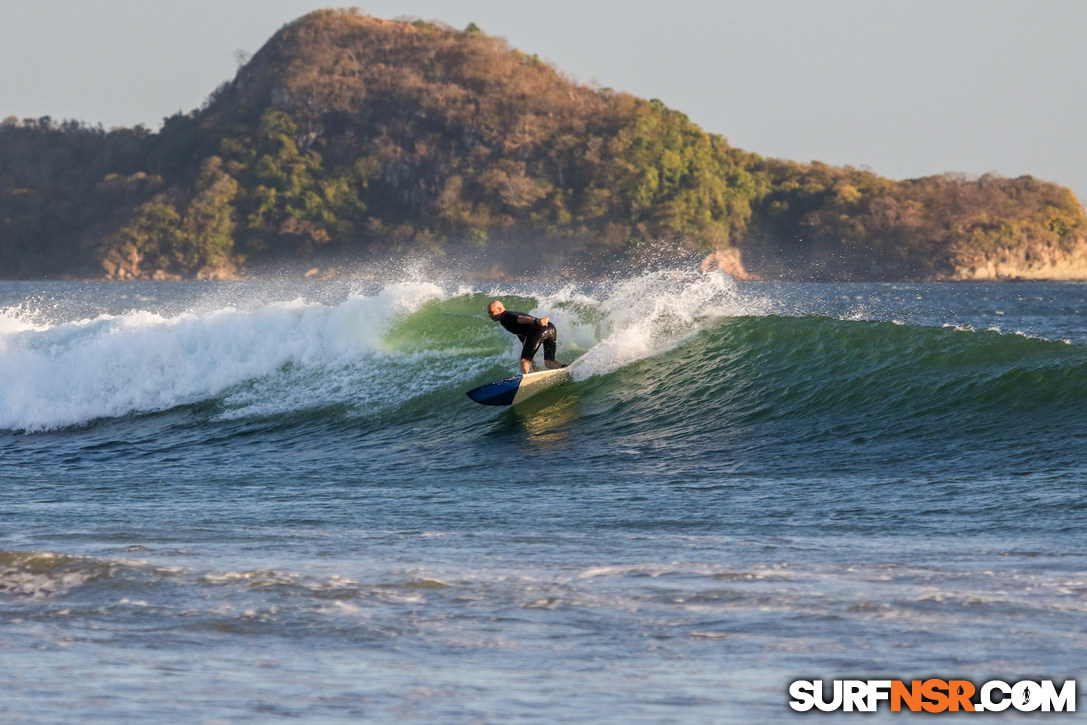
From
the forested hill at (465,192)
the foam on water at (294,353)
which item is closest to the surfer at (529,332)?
the foam on water at (294,353)

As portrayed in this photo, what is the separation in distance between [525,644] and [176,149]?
155 m

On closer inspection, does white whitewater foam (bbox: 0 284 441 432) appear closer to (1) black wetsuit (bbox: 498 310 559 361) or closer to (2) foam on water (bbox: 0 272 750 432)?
(2) foam on water (bbox: 0 272 750 432)

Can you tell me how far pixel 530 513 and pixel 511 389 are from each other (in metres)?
4.78

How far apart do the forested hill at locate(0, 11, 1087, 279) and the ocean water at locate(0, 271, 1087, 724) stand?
11437cm

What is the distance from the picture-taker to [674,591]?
266 inches

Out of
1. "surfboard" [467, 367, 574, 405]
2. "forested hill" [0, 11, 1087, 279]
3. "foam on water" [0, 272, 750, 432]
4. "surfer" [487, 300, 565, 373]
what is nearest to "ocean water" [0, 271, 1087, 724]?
"foam on water" [0, 272, 750, 432]

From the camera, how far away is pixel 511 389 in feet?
46.7

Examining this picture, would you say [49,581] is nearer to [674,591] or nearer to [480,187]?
[674,591]

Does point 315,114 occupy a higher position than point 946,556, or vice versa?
point 315,114

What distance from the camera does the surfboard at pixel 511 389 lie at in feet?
46.7

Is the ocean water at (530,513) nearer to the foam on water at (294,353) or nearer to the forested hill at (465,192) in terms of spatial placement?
the foam on water at (294,353)

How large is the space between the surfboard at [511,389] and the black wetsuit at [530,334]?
25cm

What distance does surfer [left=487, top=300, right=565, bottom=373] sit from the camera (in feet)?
46.2

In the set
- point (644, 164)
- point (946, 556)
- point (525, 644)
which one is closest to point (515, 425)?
point (946, 556)
